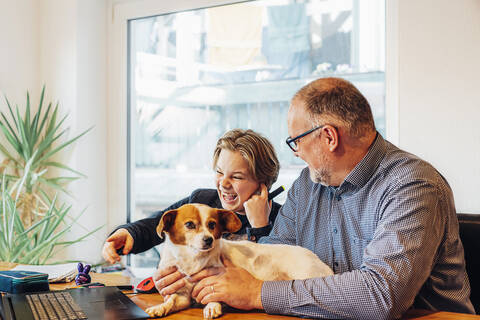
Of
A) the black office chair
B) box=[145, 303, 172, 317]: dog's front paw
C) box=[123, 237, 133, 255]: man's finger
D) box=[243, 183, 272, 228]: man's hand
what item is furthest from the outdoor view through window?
box=[145, 303, 172, 317]: dog's front paw

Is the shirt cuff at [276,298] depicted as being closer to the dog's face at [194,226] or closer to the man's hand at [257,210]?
the dog's face at [194,226]

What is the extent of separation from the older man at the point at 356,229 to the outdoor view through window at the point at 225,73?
1276 mm

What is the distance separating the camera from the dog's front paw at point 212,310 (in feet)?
3.79

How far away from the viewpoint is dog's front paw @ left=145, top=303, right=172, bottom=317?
45.9 inches

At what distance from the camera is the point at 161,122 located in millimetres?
3416

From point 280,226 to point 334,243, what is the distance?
0.76ft

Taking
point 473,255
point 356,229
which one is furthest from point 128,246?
point 473,255

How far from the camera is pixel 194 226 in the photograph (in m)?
1.19

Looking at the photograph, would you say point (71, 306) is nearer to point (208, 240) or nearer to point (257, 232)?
point (208, 240)

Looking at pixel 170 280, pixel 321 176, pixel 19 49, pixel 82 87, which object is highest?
pixel 19 49

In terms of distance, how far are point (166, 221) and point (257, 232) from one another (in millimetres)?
573

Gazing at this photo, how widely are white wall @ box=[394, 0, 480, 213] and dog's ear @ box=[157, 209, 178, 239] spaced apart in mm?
1629

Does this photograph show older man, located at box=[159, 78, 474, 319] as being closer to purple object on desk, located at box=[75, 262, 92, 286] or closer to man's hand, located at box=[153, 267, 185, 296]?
man's hand, located at box=[153, 267, 185, 296]

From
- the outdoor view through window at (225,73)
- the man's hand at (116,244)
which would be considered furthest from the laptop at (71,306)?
the outdoor view through window at (225,73)
